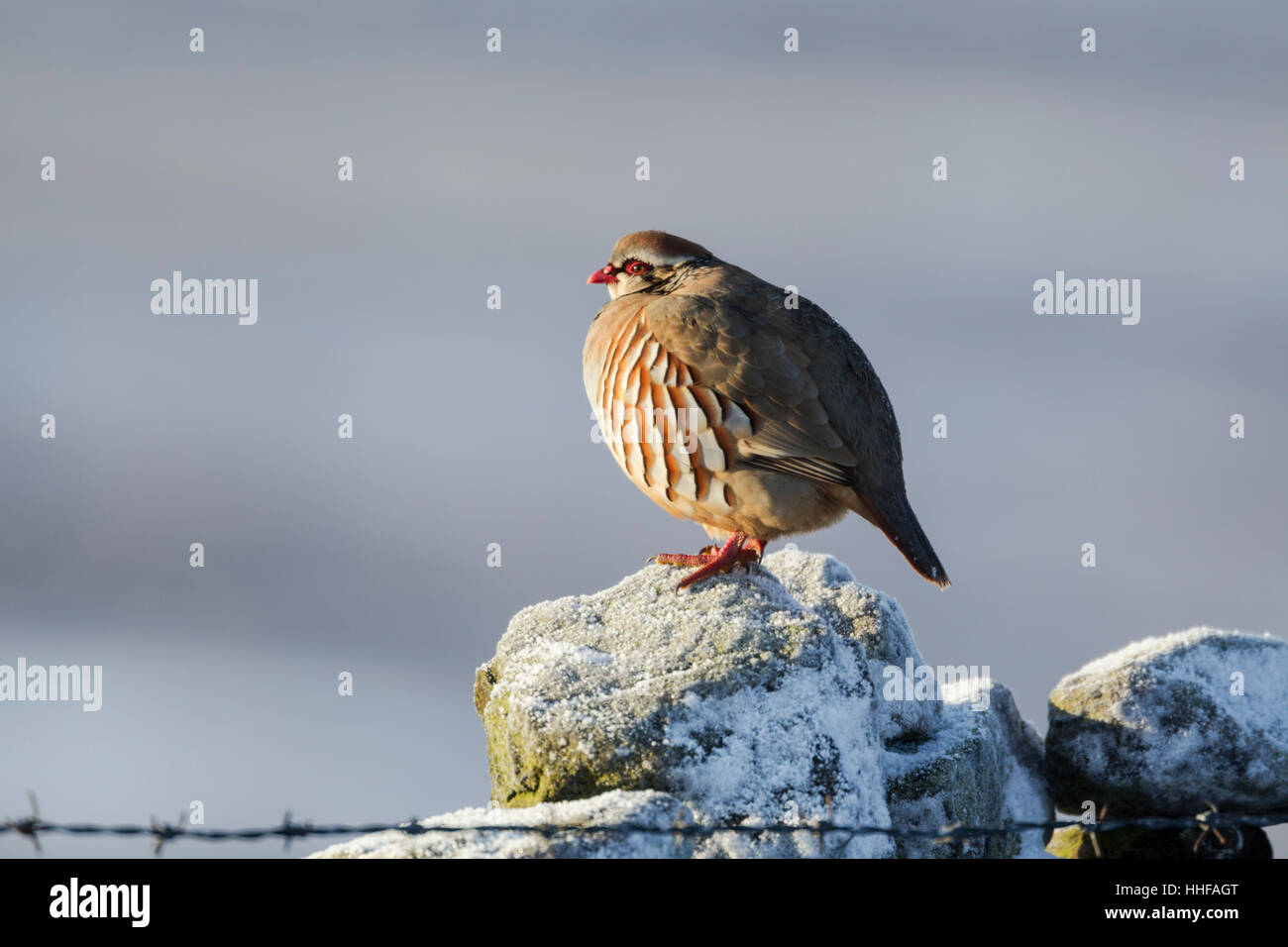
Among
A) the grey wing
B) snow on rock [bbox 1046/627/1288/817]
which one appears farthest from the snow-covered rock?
snow on rock [bbox 1046/627/1288/817]

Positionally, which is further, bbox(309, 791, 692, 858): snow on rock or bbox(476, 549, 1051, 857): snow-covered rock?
bbox(476, 549, 1051, 857): snow-covered rock

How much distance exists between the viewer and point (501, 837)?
5.46 m

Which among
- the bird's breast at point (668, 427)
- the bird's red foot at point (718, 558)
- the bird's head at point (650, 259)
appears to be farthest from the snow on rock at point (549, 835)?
the bird's head at point (650, 259)

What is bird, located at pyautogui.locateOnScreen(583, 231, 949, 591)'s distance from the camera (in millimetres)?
7672

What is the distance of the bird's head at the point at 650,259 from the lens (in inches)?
351

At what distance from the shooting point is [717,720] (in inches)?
259

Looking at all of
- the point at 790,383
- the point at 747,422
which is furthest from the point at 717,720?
the point at 790,383

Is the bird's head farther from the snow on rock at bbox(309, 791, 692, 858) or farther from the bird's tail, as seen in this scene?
the snow on rock at bbox(309, 791, 692, 858)

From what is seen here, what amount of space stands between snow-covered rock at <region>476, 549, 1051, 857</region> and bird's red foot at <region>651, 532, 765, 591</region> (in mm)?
94

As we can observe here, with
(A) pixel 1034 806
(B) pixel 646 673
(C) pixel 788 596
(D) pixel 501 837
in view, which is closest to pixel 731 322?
(C) pixel 788 596

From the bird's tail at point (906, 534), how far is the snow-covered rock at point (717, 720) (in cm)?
61

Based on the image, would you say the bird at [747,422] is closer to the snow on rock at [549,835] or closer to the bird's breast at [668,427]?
the bird's breast at [668,427]
